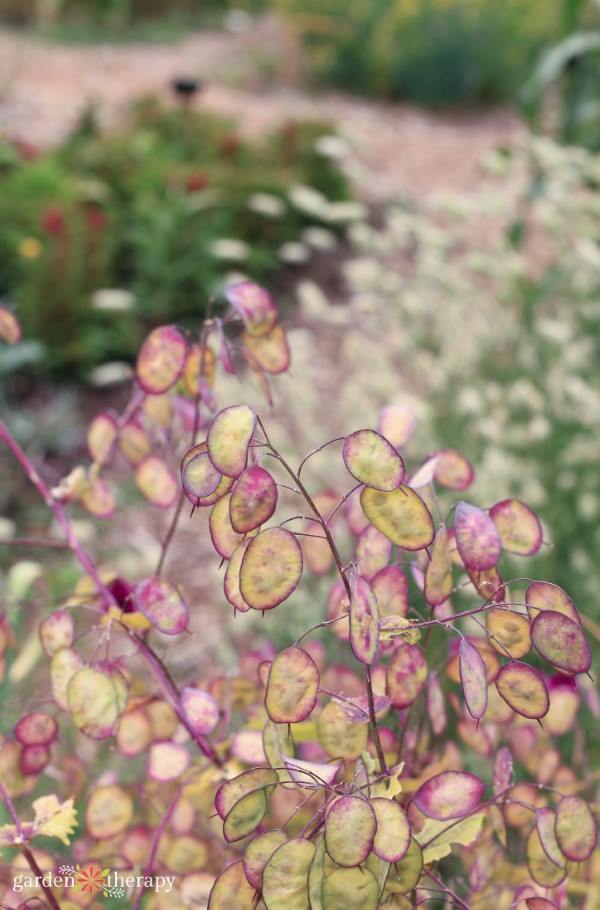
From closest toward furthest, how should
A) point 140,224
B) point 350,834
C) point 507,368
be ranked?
point 350,834 → point 507,368 → point 140,224

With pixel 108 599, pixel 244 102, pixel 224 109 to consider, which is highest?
pixel 108 599

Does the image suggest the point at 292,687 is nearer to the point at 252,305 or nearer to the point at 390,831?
the point at 390,831

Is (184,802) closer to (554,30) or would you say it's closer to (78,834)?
(78,834)

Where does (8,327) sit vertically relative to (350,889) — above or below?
above

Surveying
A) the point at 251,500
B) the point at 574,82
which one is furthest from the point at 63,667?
the point at 574,82

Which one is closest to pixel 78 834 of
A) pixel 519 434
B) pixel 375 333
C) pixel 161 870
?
pixel 161 870
